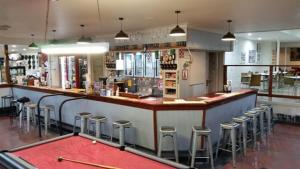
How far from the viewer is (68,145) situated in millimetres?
3002

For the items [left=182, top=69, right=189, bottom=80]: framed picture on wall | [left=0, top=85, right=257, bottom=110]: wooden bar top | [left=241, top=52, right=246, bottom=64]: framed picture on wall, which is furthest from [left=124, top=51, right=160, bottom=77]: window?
[left=241, top=52, right=246, bottom=64]: framed picture on wall

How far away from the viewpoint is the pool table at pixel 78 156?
2.39 m

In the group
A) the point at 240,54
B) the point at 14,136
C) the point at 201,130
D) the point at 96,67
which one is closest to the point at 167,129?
the point at 201,130

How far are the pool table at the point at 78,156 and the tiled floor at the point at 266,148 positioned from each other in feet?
6.81

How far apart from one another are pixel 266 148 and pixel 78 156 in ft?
13.4

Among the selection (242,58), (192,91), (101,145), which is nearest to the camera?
(101,145)

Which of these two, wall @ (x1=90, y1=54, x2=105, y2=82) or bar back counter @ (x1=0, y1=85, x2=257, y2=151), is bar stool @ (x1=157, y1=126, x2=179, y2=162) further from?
wall @ (x1=90, y1=54, x2=105, y2=82)

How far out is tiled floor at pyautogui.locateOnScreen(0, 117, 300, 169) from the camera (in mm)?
4398

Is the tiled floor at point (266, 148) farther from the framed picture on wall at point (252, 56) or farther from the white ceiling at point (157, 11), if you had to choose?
the framed picture on wall at point (252, 56)

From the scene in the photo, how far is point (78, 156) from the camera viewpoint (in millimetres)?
2639

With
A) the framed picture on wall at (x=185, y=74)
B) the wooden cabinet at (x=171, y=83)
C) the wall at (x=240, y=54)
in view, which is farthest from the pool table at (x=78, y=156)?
the wall at (x=240, y=54)

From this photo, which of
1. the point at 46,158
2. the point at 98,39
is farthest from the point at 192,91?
the point at 46,158

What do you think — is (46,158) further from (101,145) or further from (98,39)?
(98,39)

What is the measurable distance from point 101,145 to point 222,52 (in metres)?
7.38
